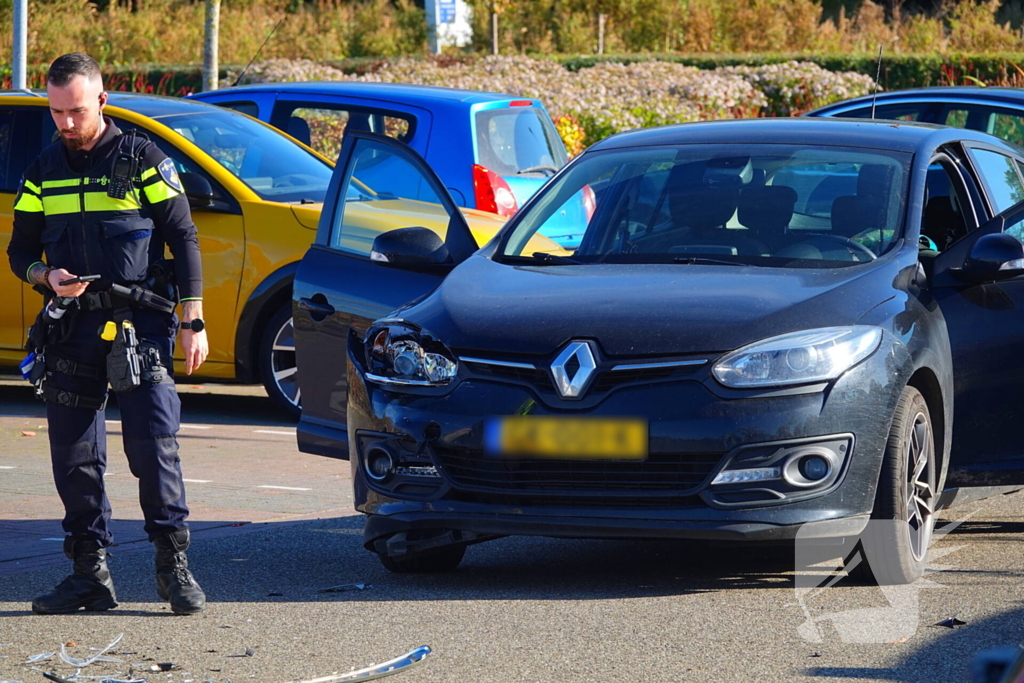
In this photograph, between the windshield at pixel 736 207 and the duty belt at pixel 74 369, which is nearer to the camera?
the duty belt at pixel 74 369

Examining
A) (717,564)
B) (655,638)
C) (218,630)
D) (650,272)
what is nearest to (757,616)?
(655,638)

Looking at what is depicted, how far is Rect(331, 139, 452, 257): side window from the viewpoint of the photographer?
21.7 feet

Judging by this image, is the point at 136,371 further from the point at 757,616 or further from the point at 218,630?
the point at 757,616

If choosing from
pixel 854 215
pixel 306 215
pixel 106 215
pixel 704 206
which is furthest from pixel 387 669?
pixel 306 215

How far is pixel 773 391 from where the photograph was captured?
16.3 feet

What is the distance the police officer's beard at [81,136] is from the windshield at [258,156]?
443cm

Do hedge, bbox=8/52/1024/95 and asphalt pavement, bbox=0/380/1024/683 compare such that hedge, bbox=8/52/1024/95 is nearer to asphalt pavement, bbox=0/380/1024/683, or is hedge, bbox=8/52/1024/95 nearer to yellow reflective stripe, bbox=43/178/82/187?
asphalt pavement, bbox=0/380/1024/683

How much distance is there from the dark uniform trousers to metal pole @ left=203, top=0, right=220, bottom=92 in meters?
14.1

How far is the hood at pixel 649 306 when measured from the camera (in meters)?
5.05

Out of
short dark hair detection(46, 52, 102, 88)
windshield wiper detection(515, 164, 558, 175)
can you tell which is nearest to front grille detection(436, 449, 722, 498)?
short dark hair detection(46, 52, 102, 88)

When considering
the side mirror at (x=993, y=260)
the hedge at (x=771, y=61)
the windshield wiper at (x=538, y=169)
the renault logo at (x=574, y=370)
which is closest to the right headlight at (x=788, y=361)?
the renault logo at (x=574, y=370)

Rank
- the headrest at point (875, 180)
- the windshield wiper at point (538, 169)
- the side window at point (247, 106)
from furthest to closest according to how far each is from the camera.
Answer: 1. the side window at point (247, 106)
2. the windshield wiper at point (538, 169)
3. the headrest at point (875, 180)

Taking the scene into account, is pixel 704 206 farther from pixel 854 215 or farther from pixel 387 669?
pixel 387 669

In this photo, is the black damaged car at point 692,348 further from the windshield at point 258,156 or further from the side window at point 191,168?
the windshield at point 258,156
